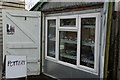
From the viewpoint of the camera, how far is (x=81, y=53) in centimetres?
489

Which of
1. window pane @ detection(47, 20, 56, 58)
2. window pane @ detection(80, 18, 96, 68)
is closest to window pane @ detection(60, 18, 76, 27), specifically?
window pane @ detection(80, 18, 96, 68)

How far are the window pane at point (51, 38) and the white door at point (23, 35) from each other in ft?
1.39

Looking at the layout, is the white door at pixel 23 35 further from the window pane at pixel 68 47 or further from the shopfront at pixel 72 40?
the window pane at pixel 68 47

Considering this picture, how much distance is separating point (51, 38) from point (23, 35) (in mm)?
1070

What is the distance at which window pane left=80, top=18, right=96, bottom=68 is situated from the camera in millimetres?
4543

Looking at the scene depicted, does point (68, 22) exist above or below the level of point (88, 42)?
above

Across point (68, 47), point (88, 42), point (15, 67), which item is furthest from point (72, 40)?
point (15, 67)

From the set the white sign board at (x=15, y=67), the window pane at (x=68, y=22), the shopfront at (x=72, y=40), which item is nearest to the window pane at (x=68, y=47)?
the shopfront at (x=72, y=40)

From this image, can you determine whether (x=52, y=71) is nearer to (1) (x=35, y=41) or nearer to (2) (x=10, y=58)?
(1) (x=35, y=41)

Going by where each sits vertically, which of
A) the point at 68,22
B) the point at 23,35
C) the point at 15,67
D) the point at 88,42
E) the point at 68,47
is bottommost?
the point at 15,67

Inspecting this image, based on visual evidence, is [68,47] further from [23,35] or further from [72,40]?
[23,35]

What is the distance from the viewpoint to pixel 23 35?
5891mm

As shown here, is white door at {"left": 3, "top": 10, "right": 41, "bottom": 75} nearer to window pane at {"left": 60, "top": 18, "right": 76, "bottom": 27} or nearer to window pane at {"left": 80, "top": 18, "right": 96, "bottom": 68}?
window pane at {"left": 60, "top": 18, "right": 76, "bottom": 27}

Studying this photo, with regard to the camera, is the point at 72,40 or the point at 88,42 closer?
the point at 88,42
